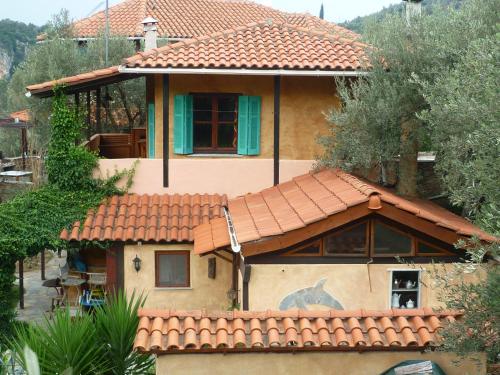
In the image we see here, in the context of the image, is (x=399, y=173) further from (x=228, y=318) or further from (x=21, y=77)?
(x=21, y=77)

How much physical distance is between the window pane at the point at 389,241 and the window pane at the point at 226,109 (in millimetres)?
5979

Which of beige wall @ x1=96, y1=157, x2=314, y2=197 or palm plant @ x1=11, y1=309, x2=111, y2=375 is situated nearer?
palm plant @ x1=11, y1=309, x2=111, y2=375

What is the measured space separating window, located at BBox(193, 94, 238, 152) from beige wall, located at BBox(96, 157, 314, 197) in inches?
29.4

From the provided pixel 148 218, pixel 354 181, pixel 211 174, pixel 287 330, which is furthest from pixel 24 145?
pixel 287 330

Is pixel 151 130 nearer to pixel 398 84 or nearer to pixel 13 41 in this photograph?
A: pixel 398 84

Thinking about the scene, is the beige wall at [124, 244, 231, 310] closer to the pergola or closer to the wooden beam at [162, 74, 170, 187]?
the wooden beam at [162, 74, 170, 187]

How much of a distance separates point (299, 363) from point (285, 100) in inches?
381

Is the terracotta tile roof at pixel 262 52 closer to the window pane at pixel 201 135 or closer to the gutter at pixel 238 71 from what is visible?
the gutter at pixel 238 71

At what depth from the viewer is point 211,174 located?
16.9m

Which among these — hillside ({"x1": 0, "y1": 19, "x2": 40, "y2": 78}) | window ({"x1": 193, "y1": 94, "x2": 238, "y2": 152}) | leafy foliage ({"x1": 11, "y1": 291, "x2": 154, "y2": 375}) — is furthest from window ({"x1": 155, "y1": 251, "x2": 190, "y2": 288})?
hillside ({"x1": 0, "y1": 19, "x2": 40, "y2": 78})

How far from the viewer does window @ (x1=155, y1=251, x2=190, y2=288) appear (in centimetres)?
1584

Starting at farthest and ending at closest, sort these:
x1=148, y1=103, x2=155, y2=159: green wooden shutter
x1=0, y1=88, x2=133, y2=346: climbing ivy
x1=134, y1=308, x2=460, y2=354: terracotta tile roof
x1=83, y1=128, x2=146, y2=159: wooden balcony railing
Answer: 1. x1=83, y1=128, x2=146, y2=159: wooden balcony railing
2. x1=148, y1=103, x2=155, y2=159: green wooden shutter
3. x1=0, y1=88, x2=133, y2=346: climbing ivy
4. x1=134, y1=308, x2=460, y2=354: terracotta tile roof

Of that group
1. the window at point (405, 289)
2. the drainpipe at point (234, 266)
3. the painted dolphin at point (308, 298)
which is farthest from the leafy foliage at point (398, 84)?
the painted dolphin at point (308, 298)

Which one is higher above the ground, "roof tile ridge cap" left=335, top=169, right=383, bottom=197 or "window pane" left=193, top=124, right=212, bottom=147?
"window pane" left=193, top=124, right=212, bottom=147
